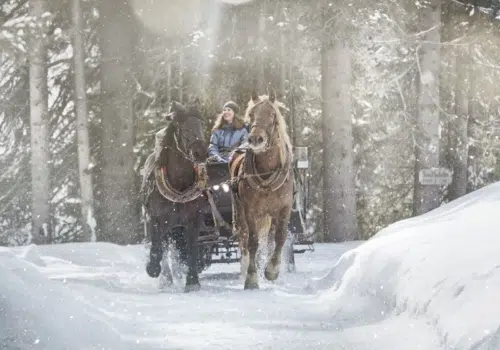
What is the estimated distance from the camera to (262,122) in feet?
33.2

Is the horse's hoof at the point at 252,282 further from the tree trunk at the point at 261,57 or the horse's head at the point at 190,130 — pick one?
the tree trunk at the point at 261,57

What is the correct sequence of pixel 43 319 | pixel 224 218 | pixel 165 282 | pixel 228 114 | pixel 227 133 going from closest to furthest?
pixel 43 319, pixel 165 282, pixel 224 218, pixel 228 114, pixel 227 133

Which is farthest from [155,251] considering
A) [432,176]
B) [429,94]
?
[429,94]

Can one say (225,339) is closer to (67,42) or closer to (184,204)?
(184,204)

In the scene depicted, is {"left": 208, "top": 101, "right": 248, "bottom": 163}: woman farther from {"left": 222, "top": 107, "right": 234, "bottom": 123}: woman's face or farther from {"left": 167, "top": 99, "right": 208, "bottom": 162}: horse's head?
{"left": 167, "top": 99, "right": 208, "bottom": 162}: horse's head

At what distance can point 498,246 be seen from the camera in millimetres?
6168

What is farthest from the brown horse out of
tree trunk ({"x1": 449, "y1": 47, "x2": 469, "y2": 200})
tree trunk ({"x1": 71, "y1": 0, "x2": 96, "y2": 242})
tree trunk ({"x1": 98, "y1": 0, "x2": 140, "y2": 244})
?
tree trunk ({"x1": 449, "y1": 47, "x2": 469, "y2": 200})

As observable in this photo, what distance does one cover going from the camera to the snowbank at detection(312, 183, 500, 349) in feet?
16.8

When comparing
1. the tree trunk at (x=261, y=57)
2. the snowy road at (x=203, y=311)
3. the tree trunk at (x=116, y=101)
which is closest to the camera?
the snowy road at (x=203, y=311)

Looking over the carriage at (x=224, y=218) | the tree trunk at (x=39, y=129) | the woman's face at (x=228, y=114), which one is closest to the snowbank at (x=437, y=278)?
the carriage at (x=224, y=218)

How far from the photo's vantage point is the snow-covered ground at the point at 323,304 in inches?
215

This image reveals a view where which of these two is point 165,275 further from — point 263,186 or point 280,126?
point 280,126

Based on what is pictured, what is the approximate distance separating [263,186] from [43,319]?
509cm

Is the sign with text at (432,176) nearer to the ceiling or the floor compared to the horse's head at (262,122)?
nearer to the floor
